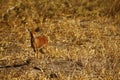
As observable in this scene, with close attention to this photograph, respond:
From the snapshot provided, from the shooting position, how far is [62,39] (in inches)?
173

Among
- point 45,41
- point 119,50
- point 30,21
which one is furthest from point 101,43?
point 30,21

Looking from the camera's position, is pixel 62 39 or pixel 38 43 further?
pixel 62 39

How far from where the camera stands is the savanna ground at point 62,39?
3496 mm

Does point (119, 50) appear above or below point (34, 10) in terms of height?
below

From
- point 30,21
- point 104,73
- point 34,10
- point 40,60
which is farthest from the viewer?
point 34,10

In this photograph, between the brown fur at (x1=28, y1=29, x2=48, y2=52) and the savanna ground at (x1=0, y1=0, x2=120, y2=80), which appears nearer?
the savanna ground at (x1=0, y1=0, x2=120, y2=80)

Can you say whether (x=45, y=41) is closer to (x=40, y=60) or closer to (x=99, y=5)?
(x=40, y=60)

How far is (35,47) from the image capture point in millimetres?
3832

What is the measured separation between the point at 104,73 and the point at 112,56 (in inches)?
17.3

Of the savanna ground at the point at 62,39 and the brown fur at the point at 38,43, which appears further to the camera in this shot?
the brown fur at the point at 38,43

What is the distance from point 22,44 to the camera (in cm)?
420

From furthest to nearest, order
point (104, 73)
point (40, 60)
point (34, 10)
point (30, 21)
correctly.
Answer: point (34, 10), point (30, 21), point (40, 60), point (104, 73)

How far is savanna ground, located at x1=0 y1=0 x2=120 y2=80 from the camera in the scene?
3.50 metres

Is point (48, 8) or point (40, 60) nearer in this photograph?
point (40, 60)
